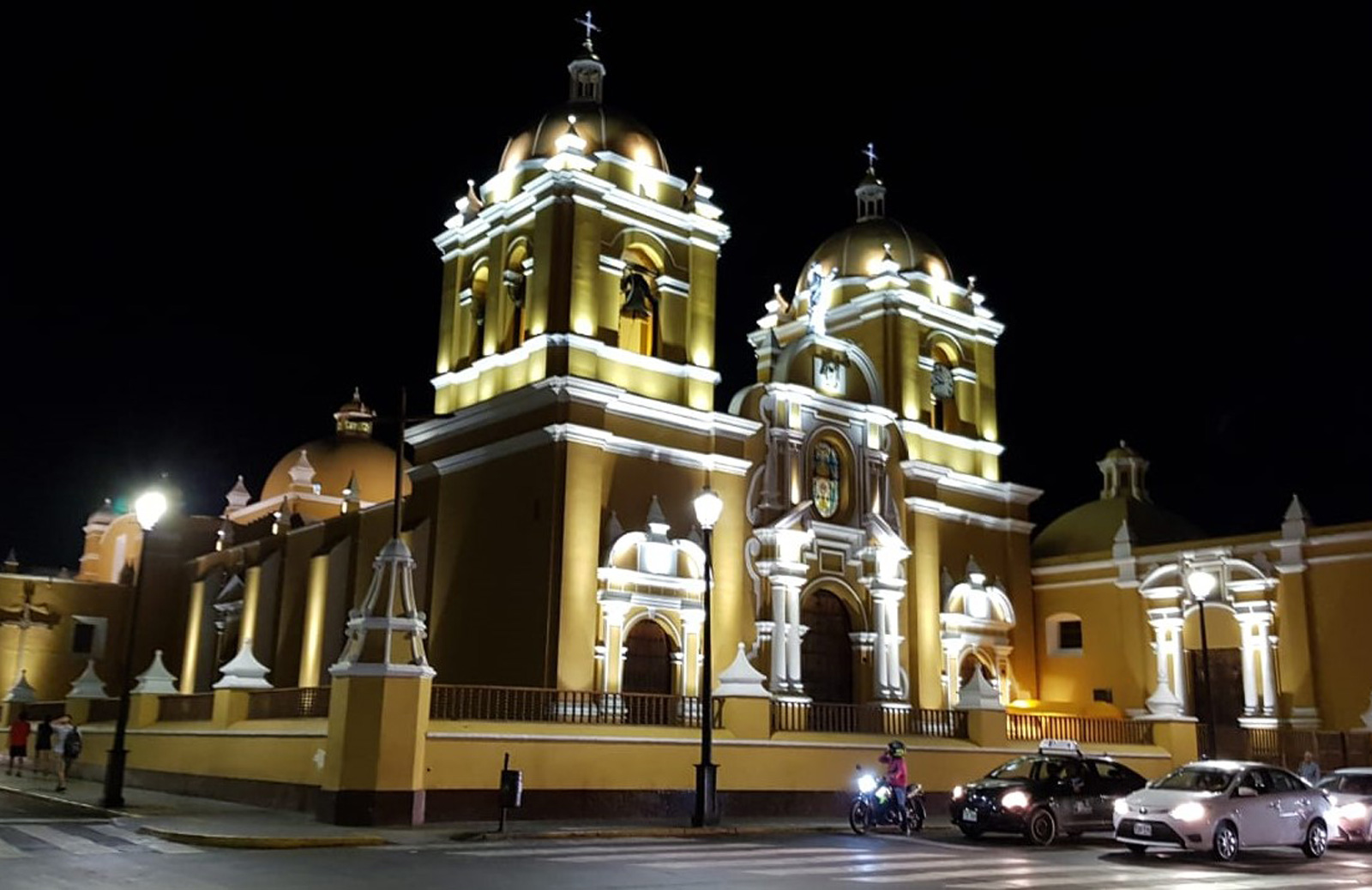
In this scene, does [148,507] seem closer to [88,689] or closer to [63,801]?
[63,801]

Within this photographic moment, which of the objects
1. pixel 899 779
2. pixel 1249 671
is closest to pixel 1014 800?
pixel 899 779

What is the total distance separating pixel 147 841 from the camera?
15.2 m

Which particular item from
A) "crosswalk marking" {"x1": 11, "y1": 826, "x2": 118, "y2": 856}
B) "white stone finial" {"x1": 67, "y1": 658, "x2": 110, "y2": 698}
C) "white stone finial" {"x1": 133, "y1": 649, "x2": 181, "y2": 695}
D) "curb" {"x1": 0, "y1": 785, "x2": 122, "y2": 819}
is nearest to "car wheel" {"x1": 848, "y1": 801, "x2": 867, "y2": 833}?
"crosswalk marking" {"x1": 11, "y1": 826, "x2": 118, "y2": 856}

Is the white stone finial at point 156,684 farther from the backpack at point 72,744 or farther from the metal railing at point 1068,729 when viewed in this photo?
the metal railing at point 1068,729

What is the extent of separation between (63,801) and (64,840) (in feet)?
21.7

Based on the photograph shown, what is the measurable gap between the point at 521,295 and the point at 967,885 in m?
20.4

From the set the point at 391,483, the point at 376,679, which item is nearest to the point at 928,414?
the point at 391,483

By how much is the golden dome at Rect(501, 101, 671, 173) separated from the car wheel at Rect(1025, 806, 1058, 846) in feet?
60.2

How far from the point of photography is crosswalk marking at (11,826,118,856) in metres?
13.8

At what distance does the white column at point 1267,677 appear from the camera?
31.9 metres

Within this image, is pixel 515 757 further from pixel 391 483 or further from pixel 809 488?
pixel 391 483

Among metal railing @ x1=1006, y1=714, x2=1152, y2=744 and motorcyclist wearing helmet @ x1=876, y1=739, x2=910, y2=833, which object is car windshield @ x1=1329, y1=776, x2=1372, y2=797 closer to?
metal railing @ x1=1006, y1=714, x2=1152, y2=744

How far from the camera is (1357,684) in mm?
30672

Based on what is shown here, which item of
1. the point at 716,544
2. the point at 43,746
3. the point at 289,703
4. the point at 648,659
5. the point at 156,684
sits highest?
the point at 716,544
